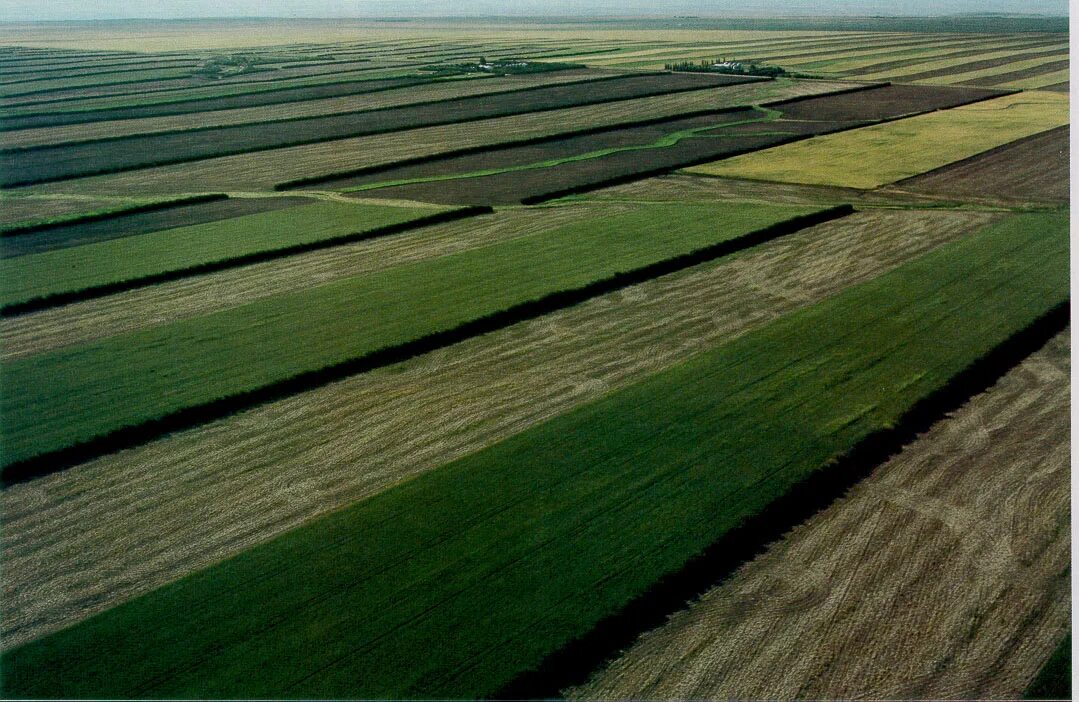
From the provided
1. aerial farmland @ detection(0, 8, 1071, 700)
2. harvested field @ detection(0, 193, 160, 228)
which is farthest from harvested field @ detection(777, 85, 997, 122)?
harvested field @ detection(0, 193, 160, 228)

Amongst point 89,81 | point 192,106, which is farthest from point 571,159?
point 89,81

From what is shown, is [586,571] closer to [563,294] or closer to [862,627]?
[862,627]

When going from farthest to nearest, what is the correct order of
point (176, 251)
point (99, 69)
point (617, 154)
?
1. point (99, 69)
2. point (617, 154)
3. point (176, 251)

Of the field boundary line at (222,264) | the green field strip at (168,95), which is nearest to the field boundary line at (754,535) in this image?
the field boundary line at (222,264)

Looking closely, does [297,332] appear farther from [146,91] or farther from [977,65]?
[977,65]

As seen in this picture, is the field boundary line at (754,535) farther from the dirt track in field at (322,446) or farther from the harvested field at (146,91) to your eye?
the harvested field at (146,91)
